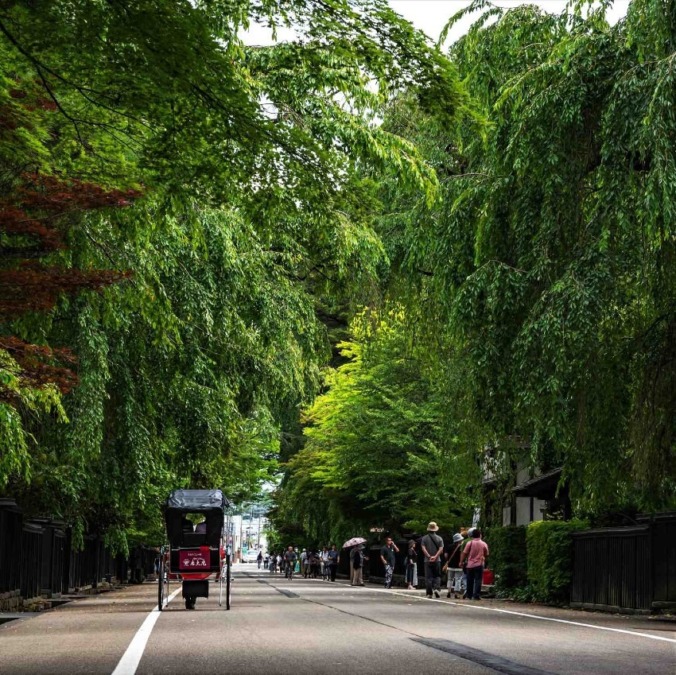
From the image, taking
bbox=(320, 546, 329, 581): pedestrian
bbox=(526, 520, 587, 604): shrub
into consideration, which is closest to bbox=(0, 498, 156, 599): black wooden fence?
bbox=(526, 520, 587, 604): shrub

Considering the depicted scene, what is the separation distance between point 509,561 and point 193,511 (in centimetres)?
1080

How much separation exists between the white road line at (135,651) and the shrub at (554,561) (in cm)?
1000

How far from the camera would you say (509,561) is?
31.7 m

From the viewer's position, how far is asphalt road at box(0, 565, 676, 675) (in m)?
10.9

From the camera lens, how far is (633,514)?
25484 mm

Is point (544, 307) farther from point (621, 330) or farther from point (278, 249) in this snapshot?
point (278, 249)

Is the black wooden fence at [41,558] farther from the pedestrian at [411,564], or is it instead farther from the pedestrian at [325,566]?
the pedestrian at [325,566]

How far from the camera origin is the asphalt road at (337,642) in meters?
10.9

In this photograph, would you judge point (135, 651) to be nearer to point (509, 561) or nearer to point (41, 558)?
point (41, 558)

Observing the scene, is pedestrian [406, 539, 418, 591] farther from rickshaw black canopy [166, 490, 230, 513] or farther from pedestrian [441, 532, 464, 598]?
rickshaw black canopy [166, 490, 230, 513]

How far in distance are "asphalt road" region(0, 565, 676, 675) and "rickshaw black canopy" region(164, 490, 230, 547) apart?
Result: 6.39ft

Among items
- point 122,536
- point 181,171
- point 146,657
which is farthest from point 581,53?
point 122,536

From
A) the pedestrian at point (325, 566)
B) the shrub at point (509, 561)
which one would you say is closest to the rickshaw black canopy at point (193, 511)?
the shrub at point (509, 561)

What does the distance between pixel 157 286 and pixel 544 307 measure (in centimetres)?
519
